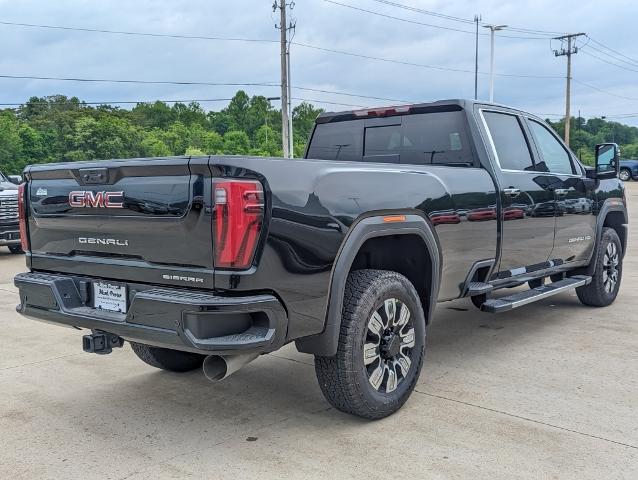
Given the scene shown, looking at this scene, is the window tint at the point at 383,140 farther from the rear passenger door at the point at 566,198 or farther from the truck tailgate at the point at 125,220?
the truck tailgate at the point at 125,220

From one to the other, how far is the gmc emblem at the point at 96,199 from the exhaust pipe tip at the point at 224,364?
93 cm

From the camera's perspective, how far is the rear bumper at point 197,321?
303 centimetres

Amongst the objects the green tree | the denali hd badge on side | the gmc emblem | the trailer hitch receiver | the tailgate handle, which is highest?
the green tree

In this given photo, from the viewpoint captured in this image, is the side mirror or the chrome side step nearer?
the chrome side step

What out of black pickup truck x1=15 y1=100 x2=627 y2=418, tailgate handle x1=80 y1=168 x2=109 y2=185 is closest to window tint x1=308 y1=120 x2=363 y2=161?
black pickup truck x1=15 y1=100 x2=627 y2=418

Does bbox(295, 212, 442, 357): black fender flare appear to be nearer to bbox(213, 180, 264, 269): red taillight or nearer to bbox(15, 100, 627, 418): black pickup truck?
bbox(15, 100, 627, 418): black pickup truck

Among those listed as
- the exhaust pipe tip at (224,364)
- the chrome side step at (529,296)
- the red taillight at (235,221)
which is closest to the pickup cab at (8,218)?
the chrome side step at (529,296)

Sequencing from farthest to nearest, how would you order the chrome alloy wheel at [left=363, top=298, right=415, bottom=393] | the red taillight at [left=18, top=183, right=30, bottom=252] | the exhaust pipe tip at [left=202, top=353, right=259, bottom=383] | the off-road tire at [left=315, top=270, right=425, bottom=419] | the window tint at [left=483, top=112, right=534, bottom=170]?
the window tint at [left=483, top=112, right=534, bottom=170] → the red taillight at [left=18, top=183, right=30, bottom=252] → the chrome alloy wheel at [left=363, top=298, right=415, bottom=393] → the off-road tire at [left=315, top=270, right=425, bottom=419] → the exhaust pipe tip at [left=202, top=353, right=259, bottom=383]

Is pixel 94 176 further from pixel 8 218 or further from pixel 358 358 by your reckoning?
pixel 8 218

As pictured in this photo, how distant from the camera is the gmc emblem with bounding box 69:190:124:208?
11.2ft

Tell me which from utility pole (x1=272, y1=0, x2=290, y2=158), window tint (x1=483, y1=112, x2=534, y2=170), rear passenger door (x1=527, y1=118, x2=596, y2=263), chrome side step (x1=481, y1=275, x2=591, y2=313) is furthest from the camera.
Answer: utility pole (x1=272, y1=0, x2=290, y2=158)

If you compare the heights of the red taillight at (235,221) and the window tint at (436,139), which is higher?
the window tint at (436,139)

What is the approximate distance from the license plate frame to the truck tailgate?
6cm

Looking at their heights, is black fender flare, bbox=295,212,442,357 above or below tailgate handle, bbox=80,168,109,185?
below
